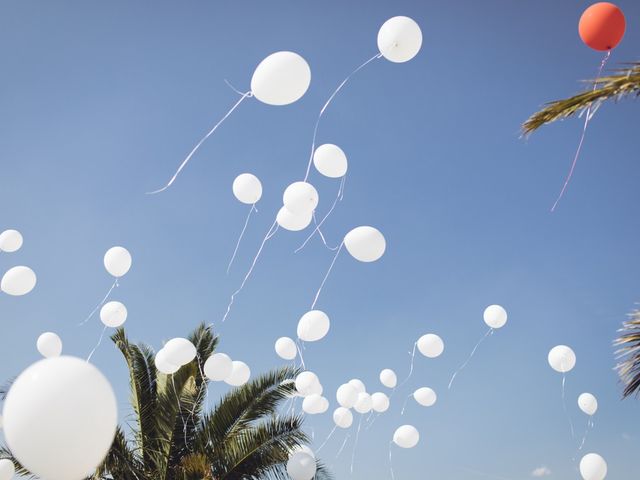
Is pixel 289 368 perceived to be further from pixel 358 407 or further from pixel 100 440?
pixel 100 440

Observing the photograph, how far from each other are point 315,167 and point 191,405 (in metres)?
4.48

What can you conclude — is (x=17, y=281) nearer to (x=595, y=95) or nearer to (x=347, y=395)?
(x=347, y=395)

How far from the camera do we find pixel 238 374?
347 inches

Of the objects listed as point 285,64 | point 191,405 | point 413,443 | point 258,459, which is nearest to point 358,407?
point 413,443

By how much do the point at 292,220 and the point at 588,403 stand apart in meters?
6.18

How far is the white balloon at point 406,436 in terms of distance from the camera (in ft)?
30.9

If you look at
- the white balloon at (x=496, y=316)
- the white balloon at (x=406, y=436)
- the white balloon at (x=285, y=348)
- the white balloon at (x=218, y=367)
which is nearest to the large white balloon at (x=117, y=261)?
the white balloon at (x=218, y=367)

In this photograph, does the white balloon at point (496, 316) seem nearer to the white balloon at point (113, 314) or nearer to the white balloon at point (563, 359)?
the white balloon at point (563, 359)

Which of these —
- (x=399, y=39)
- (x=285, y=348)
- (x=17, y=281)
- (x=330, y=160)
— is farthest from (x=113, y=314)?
(x=399, y=39)

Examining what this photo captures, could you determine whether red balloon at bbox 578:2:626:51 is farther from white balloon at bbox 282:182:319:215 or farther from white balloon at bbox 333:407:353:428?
white balloon at bbox 333:407:353:428

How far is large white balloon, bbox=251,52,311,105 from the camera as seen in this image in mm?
5930

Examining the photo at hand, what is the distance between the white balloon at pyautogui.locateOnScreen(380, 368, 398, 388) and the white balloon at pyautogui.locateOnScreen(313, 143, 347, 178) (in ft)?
14.1

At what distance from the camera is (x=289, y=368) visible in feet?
31.3

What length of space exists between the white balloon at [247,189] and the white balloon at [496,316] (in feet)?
15.1
